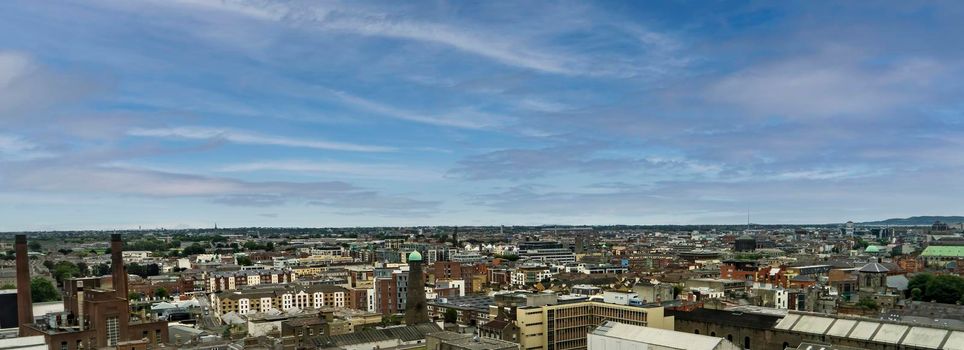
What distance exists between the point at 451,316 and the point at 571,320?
22390mm

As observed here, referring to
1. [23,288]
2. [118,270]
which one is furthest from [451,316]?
[23,288]

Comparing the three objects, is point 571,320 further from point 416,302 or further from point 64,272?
point 64,272

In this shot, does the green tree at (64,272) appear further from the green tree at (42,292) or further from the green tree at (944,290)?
the green tree at (944,290)

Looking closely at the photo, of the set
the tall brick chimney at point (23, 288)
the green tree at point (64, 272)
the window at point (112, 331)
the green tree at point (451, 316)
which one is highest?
the tall brick chimney at point (23, 288)

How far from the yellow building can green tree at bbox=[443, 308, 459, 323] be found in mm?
20568

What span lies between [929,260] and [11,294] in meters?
214

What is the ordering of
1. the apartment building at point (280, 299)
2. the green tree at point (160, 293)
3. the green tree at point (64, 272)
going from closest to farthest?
the apartment building at point (280, 299), the green tree at point (160, 293), the green tree at point (64, 272)

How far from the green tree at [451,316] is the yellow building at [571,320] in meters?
20.6

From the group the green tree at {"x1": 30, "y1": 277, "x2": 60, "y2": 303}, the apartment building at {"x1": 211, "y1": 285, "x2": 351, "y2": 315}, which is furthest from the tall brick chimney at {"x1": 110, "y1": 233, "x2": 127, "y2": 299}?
the green tree at {"x1": 30, "y1": 277, "x2": 60, "y2": 303}

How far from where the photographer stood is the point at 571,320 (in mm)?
79938

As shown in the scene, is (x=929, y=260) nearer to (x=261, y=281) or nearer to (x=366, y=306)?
(x=366, y=306)

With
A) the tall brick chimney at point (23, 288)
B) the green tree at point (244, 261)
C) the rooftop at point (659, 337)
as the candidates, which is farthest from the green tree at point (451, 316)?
the green tree at point (244, 261)

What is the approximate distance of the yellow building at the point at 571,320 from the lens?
251 feet

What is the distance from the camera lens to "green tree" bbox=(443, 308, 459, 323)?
9600cm
